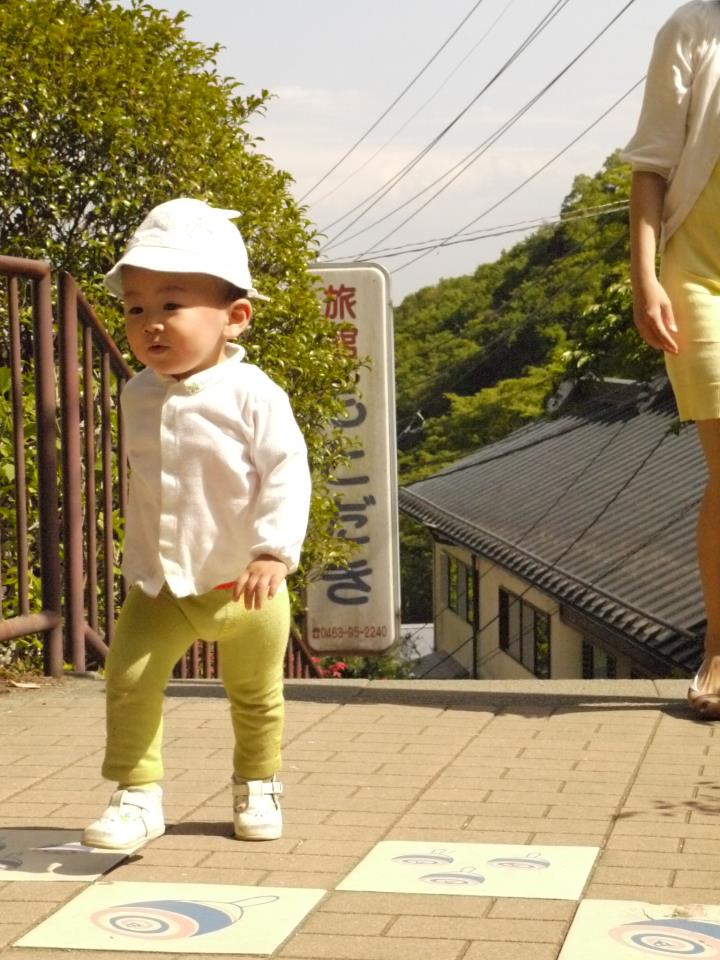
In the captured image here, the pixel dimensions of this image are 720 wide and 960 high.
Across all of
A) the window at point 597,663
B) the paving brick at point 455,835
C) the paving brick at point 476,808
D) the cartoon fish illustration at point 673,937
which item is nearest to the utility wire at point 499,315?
the window at point 597,663

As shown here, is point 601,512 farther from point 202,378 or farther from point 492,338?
point 492,338

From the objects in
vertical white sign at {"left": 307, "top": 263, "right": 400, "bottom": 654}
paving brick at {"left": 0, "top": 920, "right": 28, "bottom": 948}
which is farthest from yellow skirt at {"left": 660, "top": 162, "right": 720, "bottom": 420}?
vertical white sign at {"left": 307, "top": 263, "right": 400, "bottom": 654}

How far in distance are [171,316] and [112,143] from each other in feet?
19.6

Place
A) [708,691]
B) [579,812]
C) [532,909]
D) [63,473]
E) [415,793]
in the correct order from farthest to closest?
[63,473] < [708,691] < [415,793] < [579,812] < [532,909]

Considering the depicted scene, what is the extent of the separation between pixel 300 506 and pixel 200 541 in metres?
0.21

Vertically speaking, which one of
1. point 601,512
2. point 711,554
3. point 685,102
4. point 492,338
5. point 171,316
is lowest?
point 601,512

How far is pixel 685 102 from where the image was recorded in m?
4.49

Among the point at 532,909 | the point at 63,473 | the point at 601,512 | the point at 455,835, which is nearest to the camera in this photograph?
the point at 532,909

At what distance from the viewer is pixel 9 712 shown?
4.72 meters

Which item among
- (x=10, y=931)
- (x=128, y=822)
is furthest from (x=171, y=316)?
(x=10, y=931)

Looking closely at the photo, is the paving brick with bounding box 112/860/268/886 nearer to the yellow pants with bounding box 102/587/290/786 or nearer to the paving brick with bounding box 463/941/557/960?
the yellow pants with bounding box 102/587/290/786

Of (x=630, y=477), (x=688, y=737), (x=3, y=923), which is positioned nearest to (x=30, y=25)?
(x=688, y=737)

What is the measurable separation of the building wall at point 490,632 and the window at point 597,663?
0.01 meters

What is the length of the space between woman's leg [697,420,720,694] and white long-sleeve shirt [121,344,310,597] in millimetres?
1685
